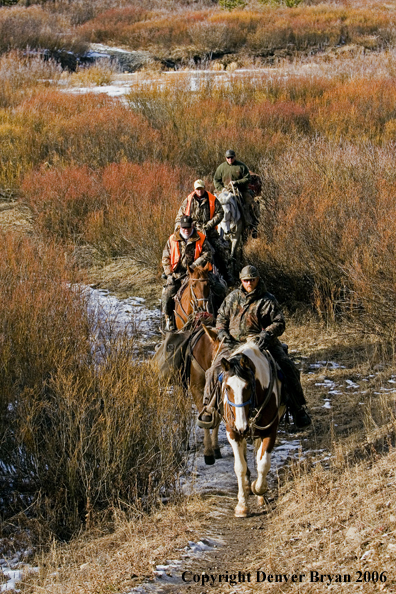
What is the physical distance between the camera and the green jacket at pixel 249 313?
23.4 ft

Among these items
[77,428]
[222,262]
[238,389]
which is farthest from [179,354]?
[222,262]

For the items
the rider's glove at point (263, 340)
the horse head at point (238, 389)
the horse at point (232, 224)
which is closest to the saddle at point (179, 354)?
the rider's glove at point (263, 340)

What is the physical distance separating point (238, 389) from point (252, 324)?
1.16 metres

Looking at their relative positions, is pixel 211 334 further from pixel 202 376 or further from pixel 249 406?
pixel 249 406

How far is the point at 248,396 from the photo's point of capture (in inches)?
244

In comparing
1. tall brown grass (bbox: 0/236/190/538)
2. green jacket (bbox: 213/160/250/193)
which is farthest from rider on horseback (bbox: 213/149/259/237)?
tall brown grass (bbox: 0/236/190/538)

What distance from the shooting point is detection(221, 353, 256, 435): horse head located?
6.11m

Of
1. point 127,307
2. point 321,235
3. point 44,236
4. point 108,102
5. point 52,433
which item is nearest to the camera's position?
point 52,433

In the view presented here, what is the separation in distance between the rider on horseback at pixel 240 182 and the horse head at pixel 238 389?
29.0 feet

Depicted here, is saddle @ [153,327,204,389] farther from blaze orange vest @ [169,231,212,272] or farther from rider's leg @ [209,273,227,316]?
blaze orange vest @ [169,231,212,272]

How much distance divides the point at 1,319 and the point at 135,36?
35.1m

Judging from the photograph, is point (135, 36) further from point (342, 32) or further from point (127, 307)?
point (127, 307)

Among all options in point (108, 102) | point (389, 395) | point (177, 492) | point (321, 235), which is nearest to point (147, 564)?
point (177, 492)

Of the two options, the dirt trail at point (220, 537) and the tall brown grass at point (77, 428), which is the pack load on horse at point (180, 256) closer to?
the tall brown grass at point (77, 428)
